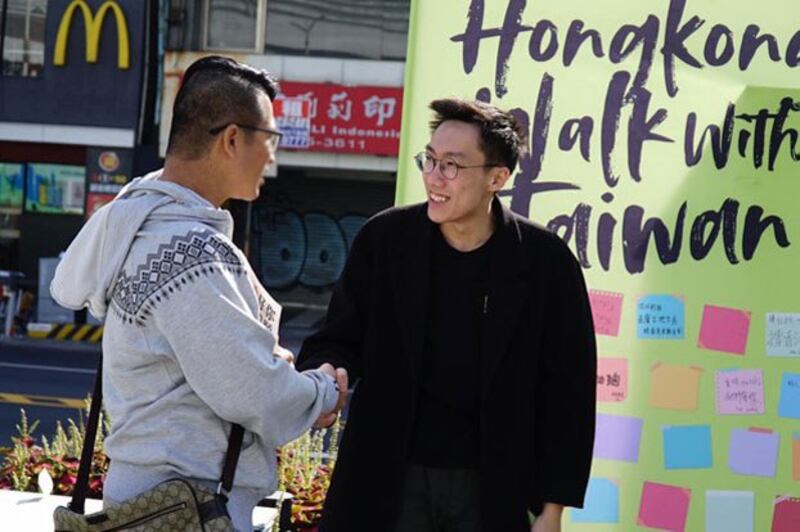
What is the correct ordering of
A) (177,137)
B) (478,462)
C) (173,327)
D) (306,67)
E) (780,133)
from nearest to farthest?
(173,327), (177,137), (478,462), (780,133), (306,67)

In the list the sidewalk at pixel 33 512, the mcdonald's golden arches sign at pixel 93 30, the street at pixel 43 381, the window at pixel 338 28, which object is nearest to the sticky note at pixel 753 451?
the sidewalk at pixel 33 512

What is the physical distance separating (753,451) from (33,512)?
2452mm

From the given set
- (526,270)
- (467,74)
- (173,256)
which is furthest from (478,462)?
(467,74)

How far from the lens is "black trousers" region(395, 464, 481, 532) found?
3.15m

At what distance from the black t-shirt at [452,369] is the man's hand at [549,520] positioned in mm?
243

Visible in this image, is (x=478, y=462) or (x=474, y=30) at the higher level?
(x=474, y=30)

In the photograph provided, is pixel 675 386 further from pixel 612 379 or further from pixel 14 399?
pixel 14 399

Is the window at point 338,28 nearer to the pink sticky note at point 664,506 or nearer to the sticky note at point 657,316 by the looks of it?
the sticky note at point 657,316

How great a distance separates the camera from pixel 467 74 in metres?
4.04

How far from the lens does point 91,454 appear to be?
2.68 metres

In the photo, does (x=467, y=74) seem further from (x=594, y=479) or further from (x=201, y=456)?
(x=201, y=456)

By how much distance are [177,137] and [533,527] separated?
1.36 meters

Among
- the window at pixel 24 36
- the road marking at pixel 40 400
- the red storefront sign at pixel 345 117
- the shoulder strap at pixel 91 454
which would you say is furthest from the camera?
the window at pixel 24 36

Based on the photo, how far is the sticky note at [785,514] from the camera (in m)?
4.05
